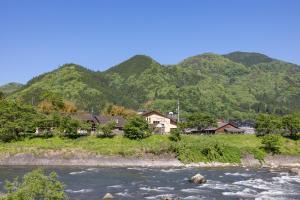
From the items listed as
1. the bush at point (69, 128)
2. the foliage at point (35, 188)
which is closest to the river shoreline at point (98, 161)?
the bush at point (69, 128)

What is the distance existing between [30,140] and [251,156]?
137 ft

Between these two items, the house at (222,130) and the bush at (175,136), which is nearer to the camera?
the bush at (175,136)

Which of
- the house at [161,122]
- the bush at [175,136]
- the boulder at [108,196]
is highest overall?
the house at [161,122]

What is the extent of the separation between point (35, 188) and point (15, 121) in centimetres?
6553

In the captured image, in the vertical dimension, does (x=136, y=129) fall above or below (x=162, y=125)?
below

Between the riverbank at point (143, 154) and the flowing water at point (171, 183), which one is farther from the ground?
the riverbank at point (143, 154)

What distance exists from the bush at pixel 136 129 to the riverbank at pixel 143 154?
2.97 metres

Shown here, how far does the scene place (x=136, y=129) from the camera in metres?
81.5

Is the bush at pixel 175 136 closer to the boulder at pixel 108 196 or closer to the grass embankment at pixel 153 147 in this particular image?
the grass embankment at pixel 153 147

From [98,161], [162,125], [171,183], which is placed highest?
[162,125]

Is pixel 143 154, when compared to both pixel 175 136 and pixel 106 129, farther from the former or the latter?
pixel 106 129

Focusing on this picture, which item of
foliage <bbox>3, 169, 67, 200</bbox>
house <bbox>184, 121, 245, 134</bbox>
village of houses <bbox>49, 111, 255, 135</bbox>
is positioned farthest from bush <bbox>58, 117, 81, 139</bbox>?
foliage <bbox>3, 169, 67, 200</bbox>

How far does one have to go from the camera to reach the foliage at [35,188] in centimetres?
2134

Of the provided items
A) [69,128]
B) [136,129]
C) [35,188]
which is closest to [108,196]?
[35,188]
